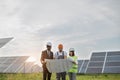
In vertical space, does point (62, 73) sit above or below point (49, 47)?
below

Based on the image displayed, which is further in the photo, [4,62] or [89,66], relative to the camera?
[4,62]

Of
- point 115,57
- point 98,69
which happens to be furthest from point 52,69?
point 115,57

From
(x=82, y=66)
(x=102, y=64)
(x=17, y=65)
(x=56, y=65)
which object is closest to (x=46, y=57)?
(x=56, y=65)

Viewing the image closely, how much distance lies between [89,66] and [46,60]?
1440 centimetres

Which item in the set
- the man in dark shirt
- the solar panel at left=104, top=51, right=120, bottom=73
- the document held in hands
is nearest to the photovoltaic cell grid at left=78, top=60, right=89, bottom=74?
the solar panel at left=104, top=51, right=120, bottom=73

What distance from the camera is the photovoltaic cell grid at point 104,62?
23.4m

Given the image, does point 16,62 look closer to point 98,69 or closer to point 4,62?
point 4,62

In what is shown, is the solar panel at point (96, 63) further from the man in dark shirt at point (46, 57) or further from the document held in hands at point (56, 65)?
the document held in hands at point (56, 65)

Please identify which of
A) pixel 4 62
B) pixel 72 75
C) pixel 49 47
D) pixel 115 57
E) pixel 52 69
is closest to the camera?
pixel 52 69

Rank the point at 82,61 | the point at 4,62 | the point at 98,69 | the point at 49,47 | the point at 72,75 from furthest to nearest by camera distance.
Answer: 1. the point at 4,62
2. the point at 82,61
3. the point at 98,69
4. the point at 72,75
5. the point at 49,47

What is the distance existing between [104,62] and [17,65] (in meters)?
8.36

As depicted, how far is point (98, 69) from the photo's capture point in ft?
77.4

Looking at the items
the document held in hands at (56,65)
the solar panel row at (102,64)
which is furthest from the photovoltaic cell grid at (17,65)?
the document held in hands at (56,65)

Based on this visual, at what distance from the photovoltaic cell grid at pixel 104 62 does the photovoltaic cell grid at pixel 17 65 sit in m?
6.64
